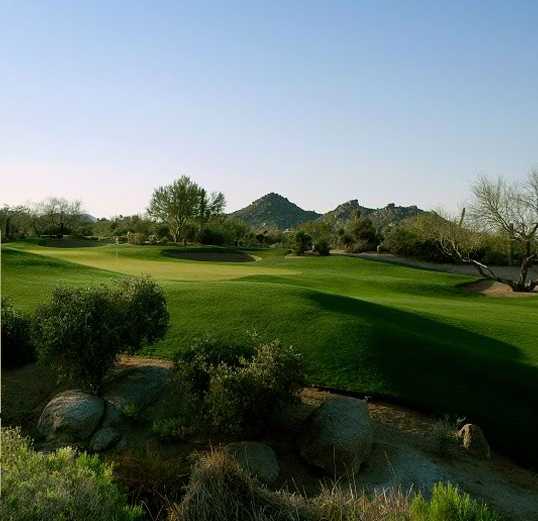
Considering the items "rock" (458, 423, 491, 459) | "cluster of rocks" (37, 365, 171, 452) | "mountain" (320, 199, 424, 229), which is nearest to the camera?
"cluster of rocks" (37, 365, 171, 452)

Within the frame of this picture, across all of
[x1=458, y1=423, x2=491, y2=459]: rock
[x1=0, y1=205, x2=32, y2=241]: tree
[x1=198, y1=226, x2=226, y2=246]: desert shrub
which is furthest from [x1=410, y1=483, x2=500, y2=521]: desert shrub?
[x1=0, y1=205, x2=32, y2=241]: tree

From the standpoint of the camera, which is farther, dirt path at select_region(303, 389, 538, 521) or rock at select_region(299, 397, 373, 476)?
rock at select_region(299, 397, 373, 476)

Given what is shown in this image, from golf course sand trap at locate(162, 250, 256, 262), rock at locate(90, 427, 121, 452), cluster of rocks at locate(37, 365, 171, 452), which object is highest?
golf course sand trap at locate(162, 250, 256, 262)

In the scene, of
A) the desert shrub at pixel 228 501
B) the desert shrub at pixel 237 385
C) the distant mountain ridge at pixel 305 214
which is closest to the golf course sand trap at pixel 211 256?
the desert shrub at pixel 237 385

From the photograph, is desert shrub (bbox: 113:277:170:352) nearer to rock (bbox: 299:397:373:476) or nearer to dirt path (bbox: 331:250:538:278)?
rock (bbox: 299:397:373:476)

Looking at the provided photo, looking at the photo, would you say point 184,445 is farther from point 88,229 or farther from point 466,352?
point 88,229

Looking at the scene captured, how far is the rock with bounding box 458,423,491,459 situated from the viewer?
1159cm

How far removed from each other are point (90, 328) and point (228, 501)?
309 inches

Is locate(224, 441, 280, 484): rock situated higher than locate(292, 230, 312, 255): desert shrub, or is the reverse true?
locate(292, 230, 312, 255): desert shrub

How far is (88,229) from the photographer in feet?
Result: 318

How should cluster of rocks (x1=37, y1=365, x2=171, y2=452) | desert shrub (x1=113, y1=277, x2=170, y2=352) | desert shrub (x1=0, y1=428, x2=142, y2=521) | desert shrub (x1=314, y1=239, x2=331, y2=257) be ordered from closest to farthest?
desert shrub (x1=0, y1=428, x2=142, y2=521)
cluster of rocks (x1=37, y1=365, x2=171, y2=452)
desert shrub (x1=113, y1=277, x2=170, y2=352)
desert shrub (x1=314, y1=239, x2=331, y2=257)

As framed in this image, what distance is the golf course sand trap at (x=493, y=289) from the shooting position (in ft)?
127

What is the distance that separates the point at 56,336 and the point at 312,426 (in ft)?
20.0

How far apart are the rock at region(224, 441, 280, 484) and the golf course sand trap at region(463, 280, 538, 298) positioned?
3212 centimetres
